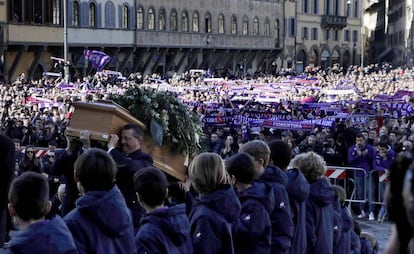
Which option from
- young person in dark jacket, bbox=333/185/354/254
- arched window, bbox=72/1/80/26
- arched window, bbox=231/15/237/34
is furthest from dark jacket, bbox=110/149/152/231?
arched window, bbox=231/15/237/34

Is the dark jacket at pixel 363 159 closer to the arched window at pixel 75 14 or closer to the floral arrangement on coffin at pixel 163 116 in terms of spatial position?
the floral arrangement on coffin at pixel 163 116

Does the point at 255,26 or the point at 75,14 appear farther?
the point at 255,26

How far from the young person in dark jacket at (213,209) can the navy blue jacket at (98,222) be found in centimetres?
89

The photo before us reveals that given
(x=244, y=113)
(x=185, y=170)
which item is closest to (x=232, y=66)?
(x=244, y=113)

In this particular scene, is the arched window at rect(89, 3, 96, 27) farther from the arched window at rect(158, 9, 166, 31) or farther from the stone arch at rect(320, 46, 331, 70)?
the stone arch at rect(320, 46, 331, 70)

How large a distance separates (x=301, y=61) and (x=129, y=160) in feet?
248

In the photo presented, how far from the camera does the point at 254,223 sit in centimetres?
673

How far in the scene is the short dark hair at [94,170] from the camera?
5445 millimetres

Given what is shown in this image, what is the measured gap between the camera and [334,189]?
308 inches

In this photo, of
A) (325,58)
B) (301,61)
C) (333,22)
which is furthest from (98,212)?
(333,22)

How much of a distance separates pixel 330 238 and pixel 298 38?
244 ft

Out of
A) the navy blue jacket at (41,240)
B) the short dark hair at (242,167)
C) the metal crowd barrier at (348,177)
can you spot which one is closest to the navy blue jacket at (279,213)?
the short dark hair at (242,167)

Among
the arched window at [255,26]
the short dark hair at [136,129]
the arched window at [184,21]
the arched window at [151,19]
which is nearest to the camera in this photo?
the short dark hair at [136,129]

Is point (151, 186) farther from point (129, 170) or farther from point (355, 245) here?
point (355, 245)
